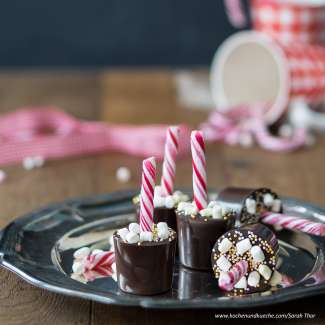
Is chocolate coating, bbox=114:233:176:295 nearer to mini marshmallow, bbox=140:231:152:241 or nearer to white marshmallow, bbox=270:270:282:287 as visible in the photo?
mini marshmallow, bbox=140:231:152:241

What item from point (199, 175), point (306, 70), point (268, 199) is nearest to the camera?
point (199, 175)

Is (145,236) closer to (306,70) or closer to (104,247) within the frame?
(104,247)

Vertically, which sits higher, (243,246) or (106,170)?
(243,246)

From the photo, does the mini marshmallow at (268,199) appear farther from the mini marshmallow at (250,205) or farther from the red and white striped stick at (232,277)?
the red and white striped stick at (232,277)

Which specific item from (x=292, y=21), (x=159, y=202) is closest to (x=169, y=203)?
(x=159, y=202)

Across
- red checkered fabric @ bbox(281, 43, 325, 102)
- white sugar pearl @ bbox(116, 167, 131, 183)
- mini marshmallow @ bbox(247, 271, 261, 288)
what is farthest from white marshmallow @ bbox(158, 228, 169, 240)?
red checkered fabric @ bbox(281, 43, 325, 102)

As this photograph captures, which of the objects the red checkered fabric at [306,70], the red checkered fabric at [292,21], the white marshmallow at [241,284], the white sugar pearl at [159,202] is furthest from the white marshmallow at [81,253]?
the red checkered fabric at [292,21]

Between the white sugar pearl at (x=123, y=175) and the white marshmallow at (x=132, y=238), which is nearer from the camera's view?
the white marshmallow at (x=132, y=238)
